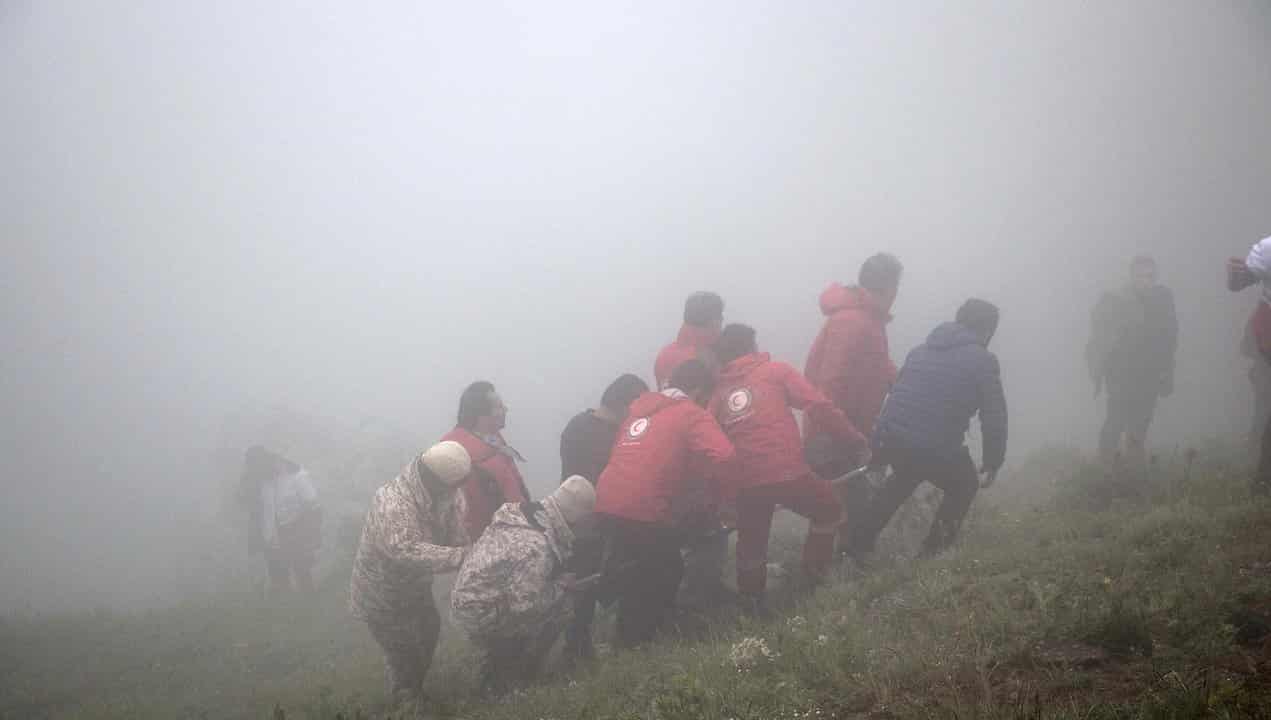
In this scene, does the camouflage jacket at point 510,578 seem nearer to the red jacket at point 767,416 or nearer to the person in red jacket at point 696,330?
the red jacket at point 767,416

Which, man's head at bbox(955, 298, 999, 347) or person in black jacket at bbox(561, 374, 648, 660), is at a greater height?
man's head at bbox(955, 298, 999, 347)

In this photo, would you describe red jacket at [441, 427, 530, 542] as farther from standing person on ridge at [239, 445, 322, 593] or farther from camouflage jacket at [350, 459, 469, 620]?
standing person on ridge at [239, 445, 322, 593]

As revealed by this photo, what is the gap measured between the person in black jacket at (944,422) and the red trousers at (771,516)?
44 centimetres

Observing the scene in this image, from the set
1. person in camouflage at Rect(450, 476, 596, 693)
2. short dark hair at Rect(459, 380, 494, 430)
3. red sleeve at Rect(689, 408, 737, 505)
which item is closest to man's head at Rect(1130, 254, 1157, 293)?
red sleeve at Rect(689, 408, 737, 505)

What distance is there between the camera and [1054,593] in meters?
4.10

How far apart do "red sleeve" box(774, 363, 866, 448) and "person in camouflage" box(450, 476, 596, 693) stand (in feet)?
5.88

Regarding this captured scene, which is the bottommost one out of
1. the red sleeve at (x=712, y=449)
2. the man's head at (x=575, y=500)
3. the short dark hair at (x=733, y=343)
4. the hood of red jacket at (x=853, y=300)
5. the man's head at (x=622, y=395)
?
the man's head at (x=575, y=500)

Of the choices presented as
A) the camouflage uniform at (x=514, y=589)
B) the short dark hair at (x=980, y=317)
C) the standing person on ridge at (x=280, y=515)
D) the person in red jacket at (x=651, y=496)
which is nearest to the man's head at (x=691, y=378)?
the person in red jacket at (x=651, y=496)

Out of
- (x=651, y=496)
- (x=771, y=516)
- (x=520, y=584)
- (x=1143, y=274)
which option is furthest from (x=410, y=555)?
(x=1143, y=274)

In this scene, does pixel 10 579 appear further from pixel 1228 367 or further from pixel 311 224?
pixel 311 224

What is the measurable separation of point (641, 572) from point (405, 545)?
176cm

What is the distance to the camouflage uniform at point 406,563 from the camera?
16.8 feet

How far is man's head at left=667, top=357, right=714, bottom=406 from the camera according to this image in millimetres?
5719

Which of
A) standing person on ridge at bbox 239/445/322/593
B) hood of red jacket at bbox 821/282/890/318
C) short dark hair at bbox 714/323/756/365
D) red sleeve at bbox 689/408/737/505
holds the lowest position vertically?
standing person on ridge at bbox 239/445/322/593
